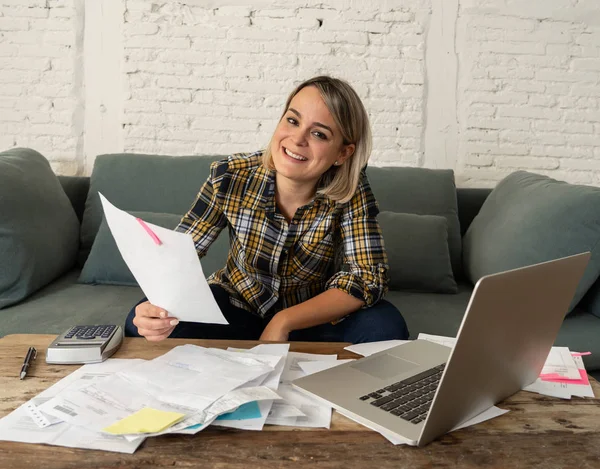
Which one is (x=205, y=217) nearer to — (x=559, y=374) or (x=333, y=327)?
(x=333, y=327)

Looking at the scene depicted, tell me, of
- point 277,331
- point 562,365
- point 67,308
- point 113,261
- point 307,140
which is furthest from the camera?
point 113,261

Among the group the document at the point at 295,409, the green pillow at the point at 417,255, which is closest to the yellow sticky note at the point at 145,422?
the document at the point at 295,409

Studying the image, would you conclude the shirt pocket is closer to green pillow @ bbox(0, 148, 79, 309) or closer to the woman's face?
the woman's face

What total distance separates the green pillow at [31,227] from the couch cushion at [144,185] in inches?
3.1

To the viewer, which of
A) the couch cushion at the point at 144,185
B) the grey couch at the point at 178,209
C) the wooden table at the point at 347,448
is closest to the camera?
the wooden table at the point at 347,448

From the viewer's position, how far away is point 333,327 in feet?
4.90

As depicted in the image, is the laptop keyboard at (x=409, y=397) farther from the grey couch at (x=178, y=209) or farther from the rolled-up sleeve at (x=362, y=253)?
the grey couch at (x=178, y=209)

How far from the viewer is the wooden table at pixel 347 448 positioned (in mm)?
693

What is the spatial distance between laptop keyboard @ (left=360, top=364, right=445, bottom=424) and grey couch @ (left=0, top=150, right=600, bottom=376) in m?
0.77

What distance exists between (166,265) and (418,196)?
1.51 m

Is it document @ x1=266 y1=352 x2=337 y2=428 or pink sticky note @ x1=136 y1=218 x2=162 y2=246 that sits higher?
pink sticky note @ x1=136 y1=218 x2=162 y2=246

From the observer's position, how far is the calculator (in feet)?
3.30

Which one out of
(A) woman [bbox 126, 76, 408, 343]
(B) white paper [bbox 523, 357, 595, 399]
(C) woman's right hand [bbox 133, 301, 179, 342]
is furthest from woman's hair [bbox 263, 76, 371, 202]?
(B) white paper [bbox 523, 357, 595, 399]

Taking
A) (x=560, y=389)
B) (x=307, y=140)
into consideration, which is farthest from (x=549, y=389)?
(x=307, y=140)
